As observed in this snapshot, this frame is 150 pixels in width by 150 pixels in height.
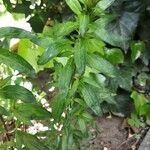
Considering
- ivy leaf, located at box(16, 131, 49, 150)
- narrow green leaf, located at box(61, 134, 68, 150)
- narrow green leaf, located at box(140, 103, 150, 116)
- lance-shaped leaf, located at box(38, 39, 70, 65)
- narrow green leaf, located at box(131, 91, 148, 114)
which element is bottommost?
narrow green leaf, located at box(140, 103, 150, 116)

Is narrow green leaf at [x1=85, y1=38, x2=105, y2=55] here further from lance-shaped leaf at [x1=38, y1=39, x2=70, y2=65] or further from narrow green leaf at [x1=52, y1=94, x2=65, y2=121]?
narrow green leaf at [x1=52, y1=94, x2=65, y2=121]

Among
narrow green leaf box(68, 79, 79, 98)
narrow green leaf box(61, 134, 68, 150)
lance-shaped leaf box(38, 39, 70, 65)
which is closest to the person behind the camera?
lance-shaped leaf box(38, 39, 70, 65)

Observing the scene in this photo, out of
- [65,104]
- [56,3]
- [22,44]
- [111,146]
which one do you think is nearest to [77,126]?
[65,104]

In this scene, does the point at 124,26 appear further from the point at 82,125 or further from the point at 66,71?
the point at 66,71

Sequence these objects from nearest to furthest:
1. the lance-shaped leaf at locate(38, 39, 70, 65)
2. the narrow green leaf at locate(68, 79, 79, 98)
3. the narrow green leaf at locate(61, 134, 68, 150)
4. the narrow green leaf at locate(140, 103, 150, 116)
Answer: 1. the lance-shaped leaf at locate(38, 39, 70, 65)
2. the narrow green leaf at locate(68, 79, 79, 98)
3. the narrow green leaf at locate(61, 134, 68, 150)
4. the narrow green leaf at locate(140, 103, 150, 116)

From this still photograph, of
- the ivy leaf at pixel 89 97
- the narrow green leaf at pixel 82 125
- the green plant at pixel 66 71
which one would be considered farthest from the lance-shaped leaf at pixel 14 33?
the narrow green leaf at pixel 82 125

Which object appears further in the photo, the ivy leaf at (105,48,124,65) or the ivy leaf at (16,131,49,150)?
the ivy leaf at (105,48,124,65)

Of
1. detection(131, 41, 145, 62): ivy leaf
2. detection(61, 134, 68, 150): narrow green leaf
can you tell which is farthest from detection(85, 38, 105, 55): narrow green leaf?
detection(131, 41, 145, 62): ivy leaf

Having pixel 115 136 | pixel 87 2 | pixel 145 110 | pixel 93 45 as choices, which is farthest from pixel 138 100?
pixel 87 2
